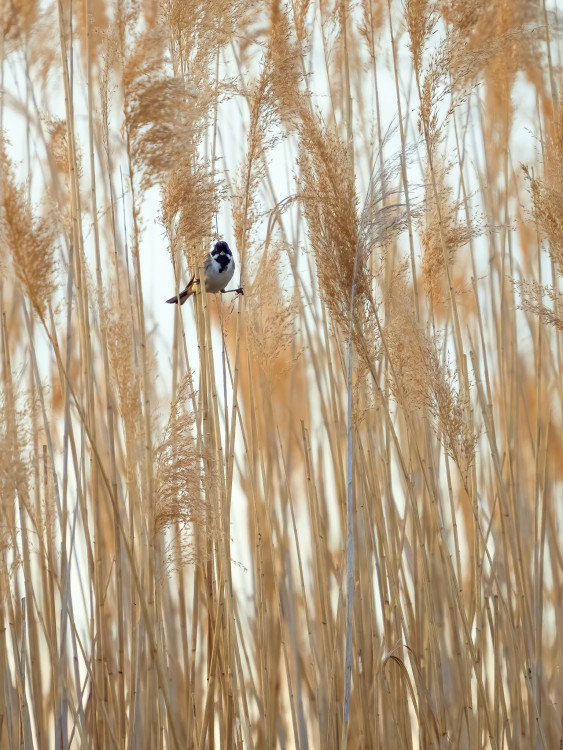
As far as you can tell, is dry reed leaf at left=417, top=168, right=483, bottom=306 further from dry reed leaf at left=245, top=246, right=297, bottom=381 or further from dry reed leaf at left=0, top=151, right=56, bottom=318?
dry reed leaf at left=0, top=151, right=56, bottom=318

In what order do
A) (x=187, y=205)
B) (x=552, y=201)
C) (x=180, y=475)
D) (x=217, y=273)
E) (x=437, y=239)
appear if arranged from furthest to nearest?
(x=217, y=273), (x=437, y=239), (x=552, y=201), (x=187, y=205), (x=180, y=475)

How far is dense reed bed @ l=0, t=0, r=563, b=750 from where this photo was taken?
2.17 meters

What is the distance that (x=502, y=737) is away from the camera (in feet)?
8.02

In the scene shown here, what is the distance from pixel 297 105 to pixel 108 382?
968 mm

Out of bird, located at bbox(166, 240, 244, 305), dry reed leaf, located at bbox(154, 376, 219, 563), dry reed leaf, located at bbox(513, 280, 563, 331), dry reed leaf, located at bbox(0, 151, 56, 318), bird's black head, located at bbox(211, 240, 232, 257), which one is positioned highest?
bird's black head, located at bbox(211, 240, 232, 257)

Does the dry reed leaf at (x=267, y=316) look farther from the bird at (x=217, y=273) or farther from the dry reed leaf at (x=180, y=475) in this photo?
the dry reed leaf at (x=180, y=475)

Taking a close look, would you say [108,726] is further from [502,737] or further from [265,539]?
[502,737]

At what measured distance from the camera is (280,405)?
3352 millimetres

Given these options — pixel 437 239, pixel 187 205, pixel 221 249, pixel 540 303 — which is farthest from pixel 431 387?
pixel 221 249

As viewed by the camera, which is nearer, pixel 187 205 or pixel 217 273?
pixel 187 205

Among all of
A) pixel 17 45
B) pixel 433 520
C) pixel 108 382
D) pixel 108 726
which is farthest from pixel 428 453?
pixel 17 45

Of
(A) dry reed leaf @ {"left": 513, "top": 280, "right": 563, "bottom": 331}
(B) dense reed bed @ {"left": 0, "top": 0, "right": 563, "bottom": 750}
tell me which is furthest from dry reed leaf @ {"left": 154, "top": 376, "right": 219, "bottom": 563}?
(A) dry reed leaf @ {"left": 513, "top": 280, "right": 563, "bottom": 331}

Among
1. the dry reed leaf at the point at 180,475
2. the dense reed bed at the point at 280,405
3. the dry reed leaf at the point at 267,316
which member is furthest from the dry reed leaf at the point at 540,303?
the dry reed leaf at the point at 180,475

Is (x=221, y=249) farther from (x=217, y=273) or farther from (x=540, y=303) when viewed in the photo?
(x=540, y=303)
